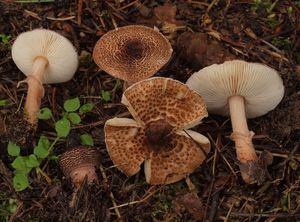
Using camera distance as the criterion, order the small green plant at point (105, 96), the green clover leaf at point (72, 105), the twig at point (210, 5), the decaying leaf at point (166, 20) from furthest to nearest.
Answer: the twig at point (210, 5), the decaying leaf at point (166, 20), the small green plant at point (105, 96), the green clover leaf at point (72, 105)

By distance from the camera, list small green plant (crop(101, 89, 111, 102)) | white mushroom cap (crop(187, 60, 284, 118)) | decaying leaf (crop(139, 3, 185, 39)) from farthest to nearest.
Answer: decaying leaf (crop(139, 3, 185, 39)) → small green plant (crop(101, 89, 111, 102)) → white mushroom cap (crop(187, 60, 284, 118))

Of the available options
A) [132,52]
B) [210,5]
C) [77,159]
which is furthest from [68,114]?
[210,5]

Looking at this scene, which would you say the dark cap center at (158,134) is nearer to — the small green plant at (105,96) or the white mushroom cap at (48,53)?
the small green plant at (105,96)

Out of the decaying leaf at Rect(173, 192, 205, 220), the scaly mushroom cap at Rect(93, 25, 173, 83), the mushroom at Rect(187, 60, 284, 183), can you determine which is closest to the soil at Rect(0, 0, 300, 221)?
the decaying leaf at Rect(173, 192, 205, 220)

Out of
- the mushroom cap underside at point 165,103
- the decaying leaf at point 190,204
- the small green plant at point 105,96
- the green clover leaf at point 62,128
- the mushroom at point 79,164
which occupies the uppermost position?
the mushroom cap underside at point 165,103

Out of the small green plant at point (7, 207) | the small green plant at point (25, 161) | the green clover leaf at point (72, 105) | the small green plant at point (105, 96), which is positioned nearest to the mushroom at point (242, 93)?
the small green plant at point (105, 96)

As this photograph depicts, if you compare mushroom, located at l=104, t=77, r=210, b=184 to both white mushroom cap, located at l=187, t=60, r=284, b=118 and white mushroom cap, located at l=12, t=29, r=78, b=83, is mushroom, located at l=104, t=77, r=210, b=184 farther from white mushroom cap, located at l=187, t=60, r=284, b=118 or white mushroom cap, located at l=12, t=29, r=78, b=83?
white mushroom cap, located at l=12, t=29, r=78, b=83
